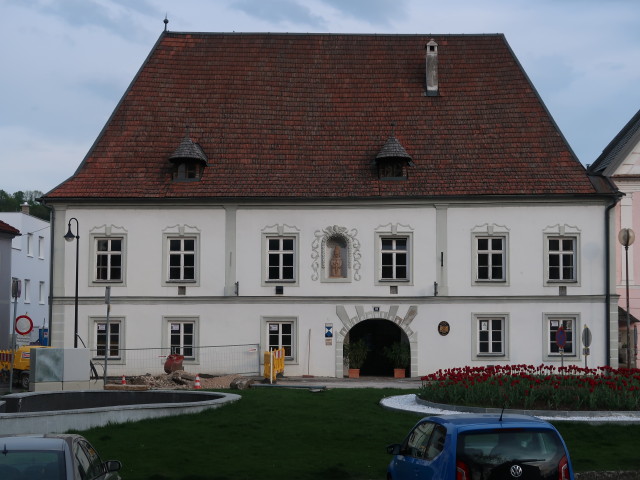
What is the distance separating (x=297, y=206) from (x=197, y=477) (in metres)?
22.8

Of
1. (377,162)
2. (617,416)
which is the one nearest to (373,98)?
(377,162)

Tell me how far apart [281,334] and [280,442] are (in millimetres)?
18811

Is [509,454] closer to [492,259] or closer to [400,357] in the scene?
[400,357]

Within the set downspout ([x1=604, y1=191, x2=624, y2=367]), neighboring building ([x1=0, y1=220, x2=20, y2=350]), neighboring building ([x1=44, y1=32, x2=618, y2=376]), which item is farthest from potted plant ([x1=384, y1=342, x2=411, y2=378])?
neighboring building ([x1=0, y1=220, x2=20, y2=350])

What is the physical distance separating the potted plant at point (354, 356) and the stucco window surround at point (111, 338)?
8.14 meters

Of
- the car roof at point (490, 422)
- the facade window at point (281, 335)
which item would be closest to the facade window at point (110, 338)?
the facade window at point (281, 335)

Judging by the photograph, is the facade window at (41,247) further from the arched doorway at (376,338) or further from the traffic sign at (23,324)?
the traffic sign at (23,324)

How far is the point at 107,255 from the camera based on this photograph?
37625mm

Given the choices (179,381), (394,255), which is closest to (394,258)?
(394,255)

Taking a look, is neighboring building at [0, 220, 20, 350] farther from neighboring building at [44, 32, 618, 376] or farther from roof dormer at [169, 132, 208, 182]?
roof dormer at [169, 132, 208, 182]

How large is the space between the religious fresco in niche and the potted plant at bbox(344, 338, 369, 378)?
7.99 ft

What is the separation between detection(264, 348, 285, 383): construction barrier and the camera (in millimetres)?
34188

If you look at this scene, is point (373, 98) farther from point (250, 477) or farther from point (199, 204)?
point (250, 477)

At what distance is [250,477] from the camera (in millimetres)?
15320
